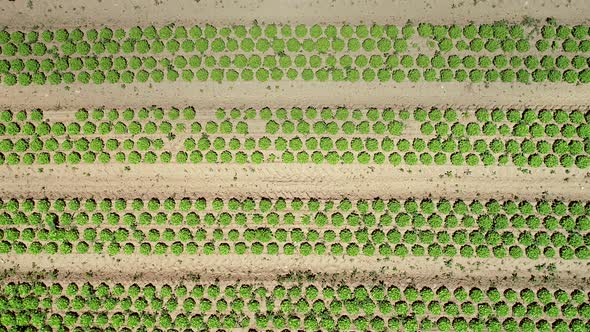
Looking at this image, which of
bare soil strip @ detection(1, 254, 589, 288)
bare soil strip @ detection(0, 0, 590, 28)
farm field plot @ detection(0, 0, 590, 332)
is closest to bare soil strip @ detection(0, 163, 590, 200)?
farm field plot @ detection(0, 0, 590, 332)

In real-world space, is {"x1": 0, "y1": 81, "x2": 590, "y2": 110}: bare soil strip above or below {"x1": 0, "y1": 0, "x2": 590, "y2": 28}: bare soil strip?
below

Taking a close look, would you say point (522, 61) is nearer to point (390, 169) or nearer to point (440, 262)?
point (390, 169)

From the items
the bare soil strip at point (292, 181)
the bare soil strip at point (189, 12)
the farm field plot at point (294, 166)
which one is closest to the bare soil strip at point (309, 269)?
the farm field plot at point (294, 166)

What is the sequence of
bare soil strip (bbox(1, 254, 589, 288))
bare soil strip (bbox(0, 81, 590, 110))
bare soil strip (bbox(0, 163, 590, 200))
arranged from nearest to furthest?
bare soil strip (bbox(1, 254, 589, 288)), bare soil strip (bbox(0, 163, 590, 200)), bare soil strip (bbox(0, 81, 590, 110))

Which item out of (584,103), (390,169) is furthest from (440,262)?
(584,103)

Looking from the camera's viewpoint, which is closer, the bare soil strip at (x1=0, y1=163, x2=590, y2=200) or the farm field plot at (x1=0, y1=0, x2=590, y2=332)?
the farm field plot at (x1=0, y1=0, x2=590, y2=332)

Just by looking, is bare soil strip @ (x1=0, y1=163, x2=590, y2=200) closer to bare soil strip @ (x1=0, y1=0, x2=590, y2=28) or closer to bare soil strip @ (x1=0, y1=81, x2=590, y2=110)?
bare soil strip @ (x1=0, y1=81, x2=590, y2=110)

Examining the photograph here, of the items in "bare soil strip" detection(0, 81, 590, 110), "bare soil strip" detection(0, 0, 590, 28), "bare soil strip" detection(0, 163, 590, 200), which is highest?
"bare soil strip" detection(0, 0, 590, 28)
